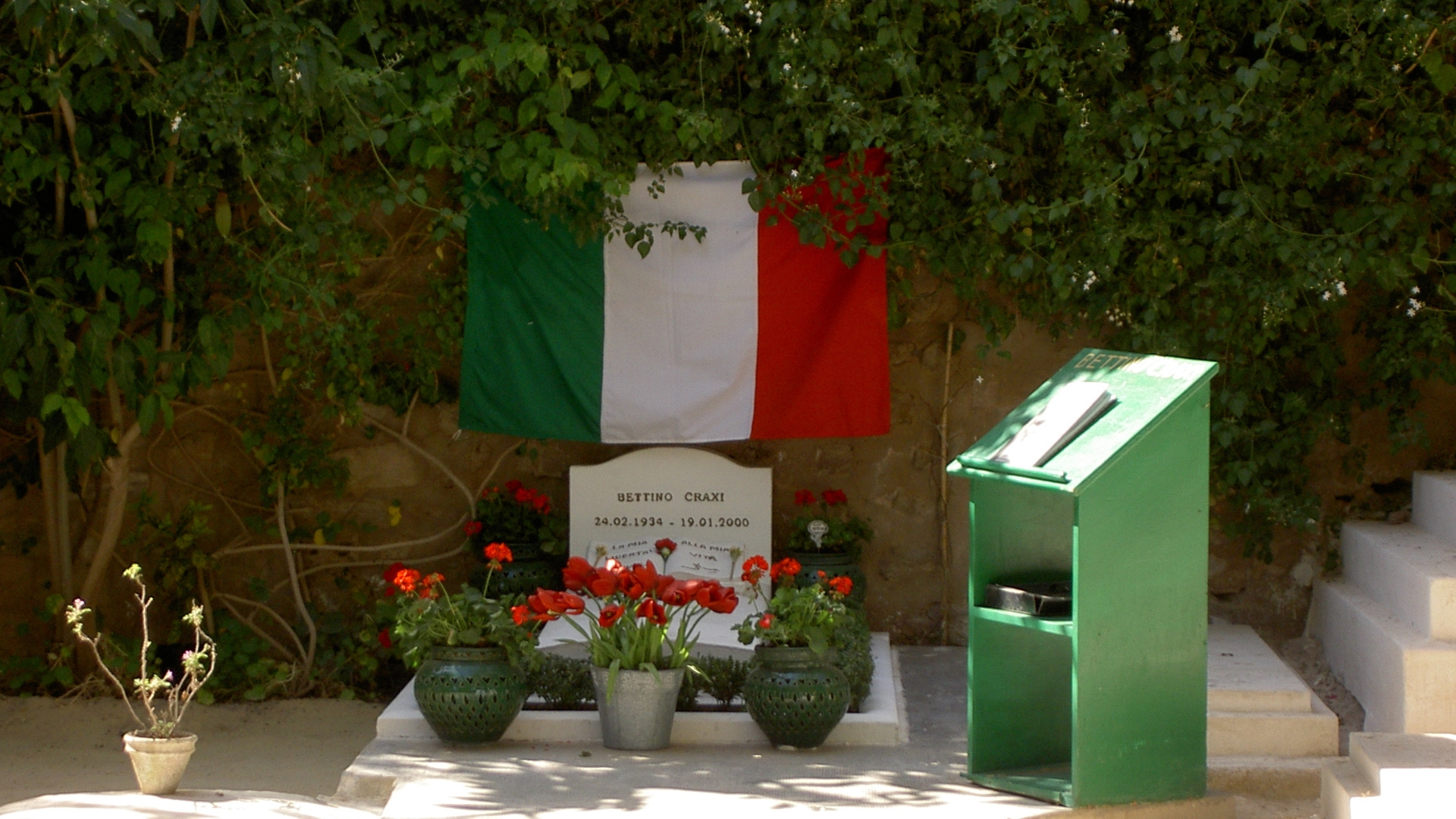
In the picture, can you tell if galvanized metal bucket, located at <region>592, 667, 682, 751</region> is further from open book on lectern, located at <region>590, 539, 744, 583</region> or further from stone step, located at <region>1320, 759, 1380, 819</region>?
stone step, located at <region>1320, 759, 1380, 819</region>

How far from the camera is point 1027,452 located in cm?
369

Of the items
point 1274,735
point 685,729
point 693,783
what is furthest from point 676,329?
point 1274,735

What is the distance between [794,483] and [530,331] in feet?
4.25

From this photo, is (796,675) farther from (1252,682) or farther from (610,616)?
(1252,682)

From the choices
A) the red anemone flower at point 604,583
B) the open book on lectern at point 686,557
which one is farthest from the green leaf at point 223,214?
the red anemone flower at point 604,583

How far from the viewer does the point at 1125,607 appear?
356 centimetres

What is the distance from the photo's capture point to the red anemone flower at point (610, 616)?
4.26 metres

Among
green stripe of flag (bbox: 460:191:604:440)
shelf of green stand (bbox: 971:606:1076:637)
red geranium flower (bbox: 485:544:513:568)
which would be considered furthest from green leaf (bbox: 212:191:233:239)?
shelf of green stand (bbox: 971:606:1076:637)

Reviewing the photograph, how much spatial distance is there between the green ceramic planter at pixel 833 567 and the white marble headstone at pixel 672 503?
0.59 ft

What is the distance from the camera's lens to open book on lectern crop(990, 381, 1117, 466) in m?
3.65

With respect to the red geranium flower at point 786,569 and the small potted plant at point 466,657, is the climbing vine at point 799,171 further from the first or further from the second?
the red geranium flower at point 786,569

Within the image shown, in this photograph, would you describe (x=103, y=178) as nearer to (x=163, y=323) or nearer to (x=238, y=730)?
(x=163, y=323)

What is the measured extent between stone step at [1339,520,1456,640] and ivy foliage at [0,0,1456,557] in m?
0.28

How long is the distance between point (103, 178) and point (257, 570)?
180 centimetres
